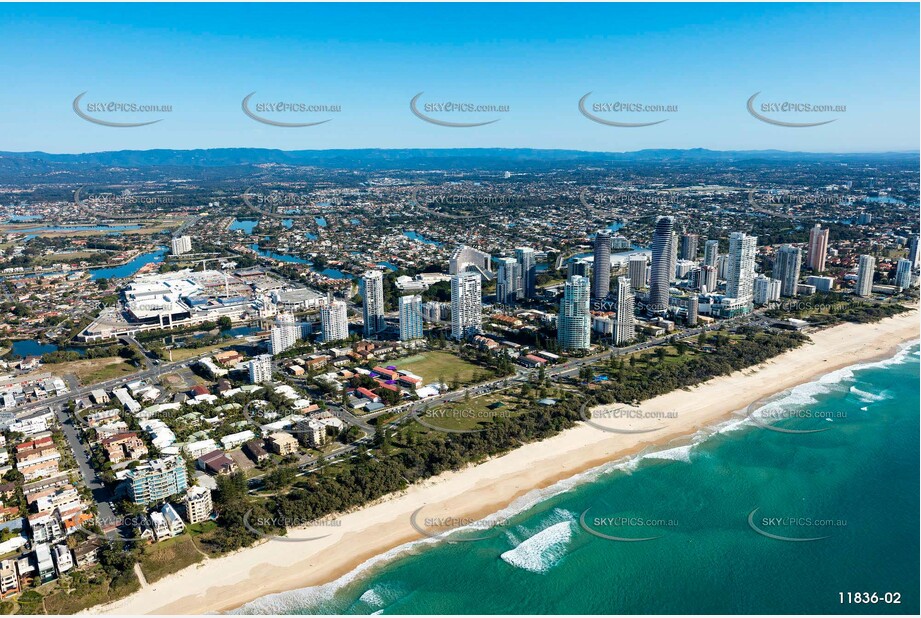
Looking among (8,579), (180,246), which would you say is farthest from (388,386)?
(180,246)

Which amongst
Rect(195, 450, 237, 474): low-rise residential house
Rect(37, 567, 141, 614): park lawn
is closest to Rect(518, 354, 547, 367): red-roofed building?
Rect(195, 450, 237, 474): low-rise residential house

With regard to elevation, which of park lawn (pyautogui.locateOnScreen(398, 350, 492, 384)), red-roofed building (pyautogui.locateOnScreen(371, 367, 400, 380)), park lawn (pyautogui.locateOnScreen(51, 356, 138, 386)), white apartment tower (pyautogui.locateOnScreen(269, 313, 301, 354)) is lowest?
park lawn (pyautogui.locateOnScreen(51, 356, 138, 386))

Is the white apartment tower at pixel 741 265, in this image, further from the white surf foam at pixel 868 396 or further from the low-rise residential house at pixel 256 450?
the low-rise residential house at pixel 256 450

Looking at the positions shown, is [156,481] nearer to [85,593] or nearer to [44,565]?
[44,565]

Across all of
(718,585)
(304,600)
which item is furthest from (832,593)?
(304,600)

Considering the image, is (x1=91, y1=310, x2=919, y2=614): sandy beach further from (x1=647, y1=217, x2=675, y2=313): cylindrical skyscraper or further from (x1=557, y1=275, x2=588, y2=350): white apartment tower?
(x1=647, y1=217, x2=675, y2=313): cylindrical skyscraper

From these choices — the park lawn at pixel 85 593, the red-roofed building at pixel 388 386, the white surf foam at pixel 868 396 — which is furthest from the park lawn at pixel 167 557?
the white surf foam at pixel 868 396

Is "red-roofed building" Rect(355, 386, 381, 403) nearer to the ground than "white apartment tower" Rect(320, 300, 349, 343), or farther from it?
nearer to the ground
